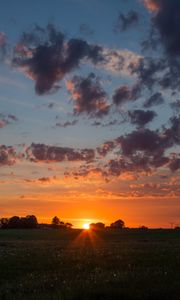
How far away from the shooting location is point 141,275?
1784 centimetres

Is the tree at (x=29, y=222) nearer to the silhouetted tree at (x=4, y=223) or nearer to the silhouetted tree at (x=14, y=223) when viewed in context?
the silhouetted tree at (x=14, y=223)

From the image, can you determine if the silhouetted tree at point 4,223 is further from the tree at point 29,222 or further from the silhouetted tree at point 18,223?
the tree at point 29,222

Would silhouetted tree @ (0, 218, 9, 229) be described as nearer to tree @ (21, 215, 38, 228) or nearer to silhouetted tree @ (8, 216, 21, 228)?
silhouetted tree @ (8, 216, 21, 228)

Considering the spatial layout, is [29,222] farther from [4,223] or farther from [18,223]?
[4,223]

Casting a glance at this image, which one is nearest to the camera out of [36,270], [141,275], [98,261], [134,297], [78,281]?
[134,297]

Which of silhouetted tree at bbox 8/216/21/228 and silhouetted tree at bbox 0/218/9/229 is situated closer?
silhouetted tree at bbox 8/216/21/228

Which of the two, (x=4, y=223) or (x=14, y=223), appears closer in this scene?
(x=14, y=223)

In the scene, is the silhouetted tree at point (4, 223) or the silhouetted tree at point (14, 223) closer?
the silhouetted tree at point (14, 223)

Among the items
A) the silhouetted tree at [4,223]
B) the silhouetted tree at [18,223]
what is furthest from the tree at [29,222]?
the silhouetted tree at [4,223]

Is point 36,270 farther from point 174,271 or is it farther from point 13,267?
point 174,271

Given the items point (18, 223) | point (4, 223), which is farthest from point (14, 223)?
point (4, 223)

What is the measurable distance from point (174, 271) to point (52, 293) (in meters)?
7.19

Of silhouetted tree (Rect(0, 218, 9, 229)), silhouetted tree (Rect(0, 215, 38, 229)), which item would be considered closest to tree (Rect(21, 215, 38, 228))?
silhouetted tree (Rect(0, 215, 38, 229))

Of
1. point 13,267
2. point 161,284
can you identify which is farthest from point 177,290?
point 13,267
